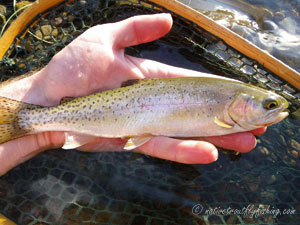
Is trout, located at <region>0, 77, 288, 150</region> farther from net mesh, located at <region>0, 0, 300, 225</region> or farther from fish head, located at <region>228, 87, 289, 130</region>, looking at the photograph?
net mesh, located at <region>0, 0, 300, 225</region>

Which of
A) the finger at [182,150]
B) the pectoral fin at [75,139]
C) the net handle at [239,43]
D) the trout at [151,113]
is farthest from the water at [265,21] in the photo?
the pectoral fin at [75,139]

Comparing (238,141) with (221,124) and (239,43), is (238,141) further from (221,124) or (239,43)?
(239,43)

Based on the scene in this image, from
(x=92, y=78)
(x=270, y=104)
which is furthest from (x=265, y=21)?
(x=92, y=78)

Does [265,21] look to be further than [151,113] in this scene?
Yes

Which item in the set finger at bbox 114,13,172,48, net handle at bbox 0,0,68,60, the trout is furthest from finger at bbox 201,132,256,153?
net handle at bbox 0,0,68,60

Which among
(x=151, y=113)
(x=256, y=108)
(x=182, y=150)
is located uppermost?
(x=256, y=108)

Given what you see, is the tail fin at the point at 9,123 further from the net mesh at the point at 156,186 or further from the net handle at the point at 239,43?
the net handle at the point at 239,43
